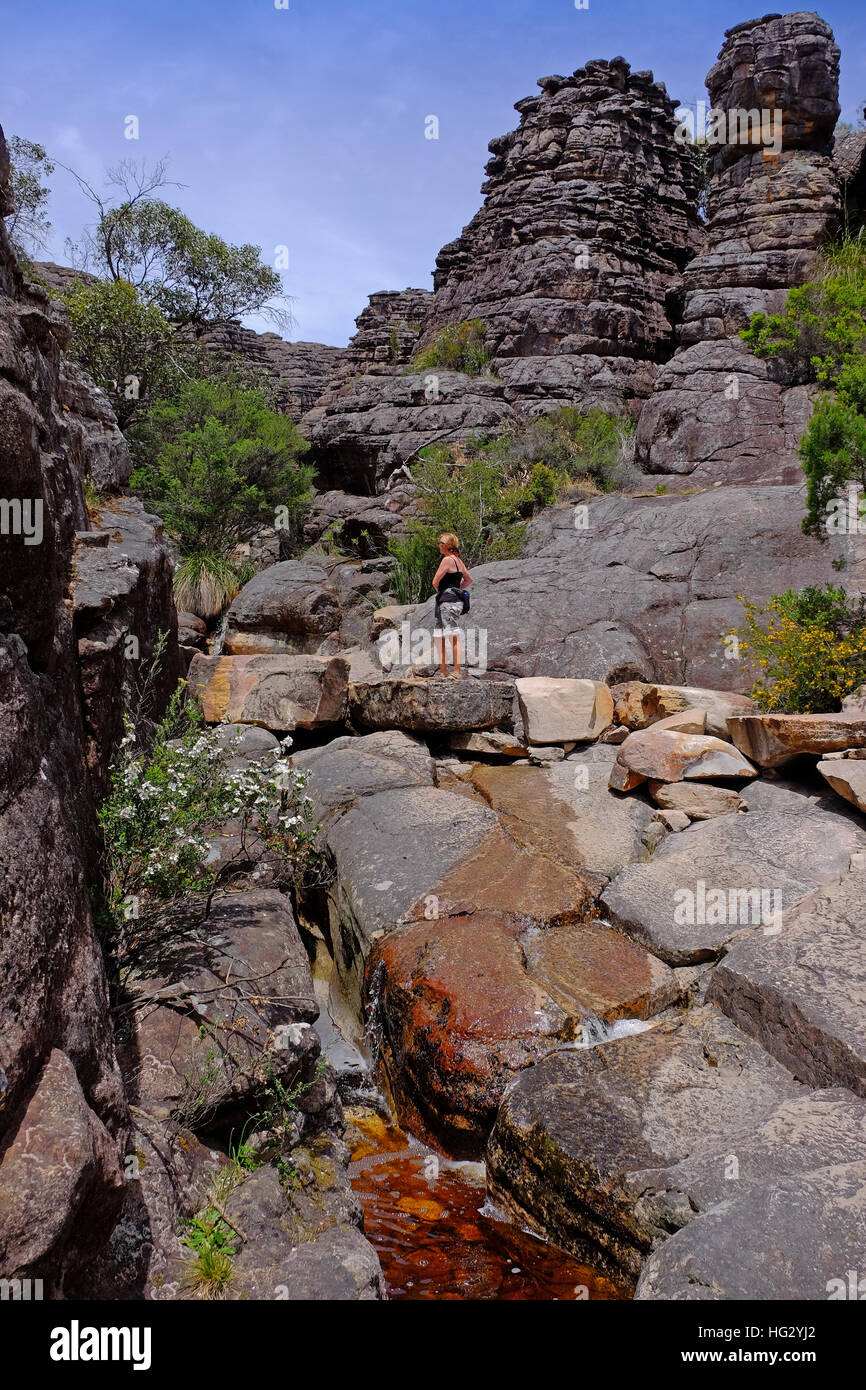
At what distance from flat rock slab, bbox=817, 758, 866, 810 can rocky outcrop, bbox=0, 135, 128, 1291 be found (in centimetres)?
527

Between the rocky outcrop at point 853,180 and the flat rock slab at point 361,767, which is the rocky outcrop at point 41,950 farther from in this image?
the rocky outcrop at point 853,180

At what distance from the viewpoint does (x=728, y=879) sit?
6.05m

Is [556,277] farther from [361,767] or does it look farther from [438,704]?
[361,767]

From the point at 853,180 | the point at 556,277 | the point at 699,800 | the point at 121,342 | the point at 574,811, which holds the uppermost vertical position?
the point at 853,180

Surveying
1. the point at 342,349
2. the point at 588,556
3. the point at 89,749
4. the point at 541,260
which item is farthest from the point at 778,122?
the point at 89,749

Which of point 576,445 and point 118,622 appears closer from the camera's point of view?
point 118,622

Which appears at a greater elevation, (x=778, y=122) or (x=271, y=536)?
(x=778, y=122)

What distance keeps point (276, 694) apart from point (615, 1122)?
20.9 ft

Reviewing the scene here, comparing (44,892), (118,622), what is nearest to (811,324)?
(118,622)

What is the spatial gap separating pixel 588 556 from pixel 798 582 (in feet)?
9.31

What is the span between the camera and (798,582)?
9938 mm

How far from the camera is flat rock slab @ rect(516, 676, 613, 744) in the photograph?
28.6ft
